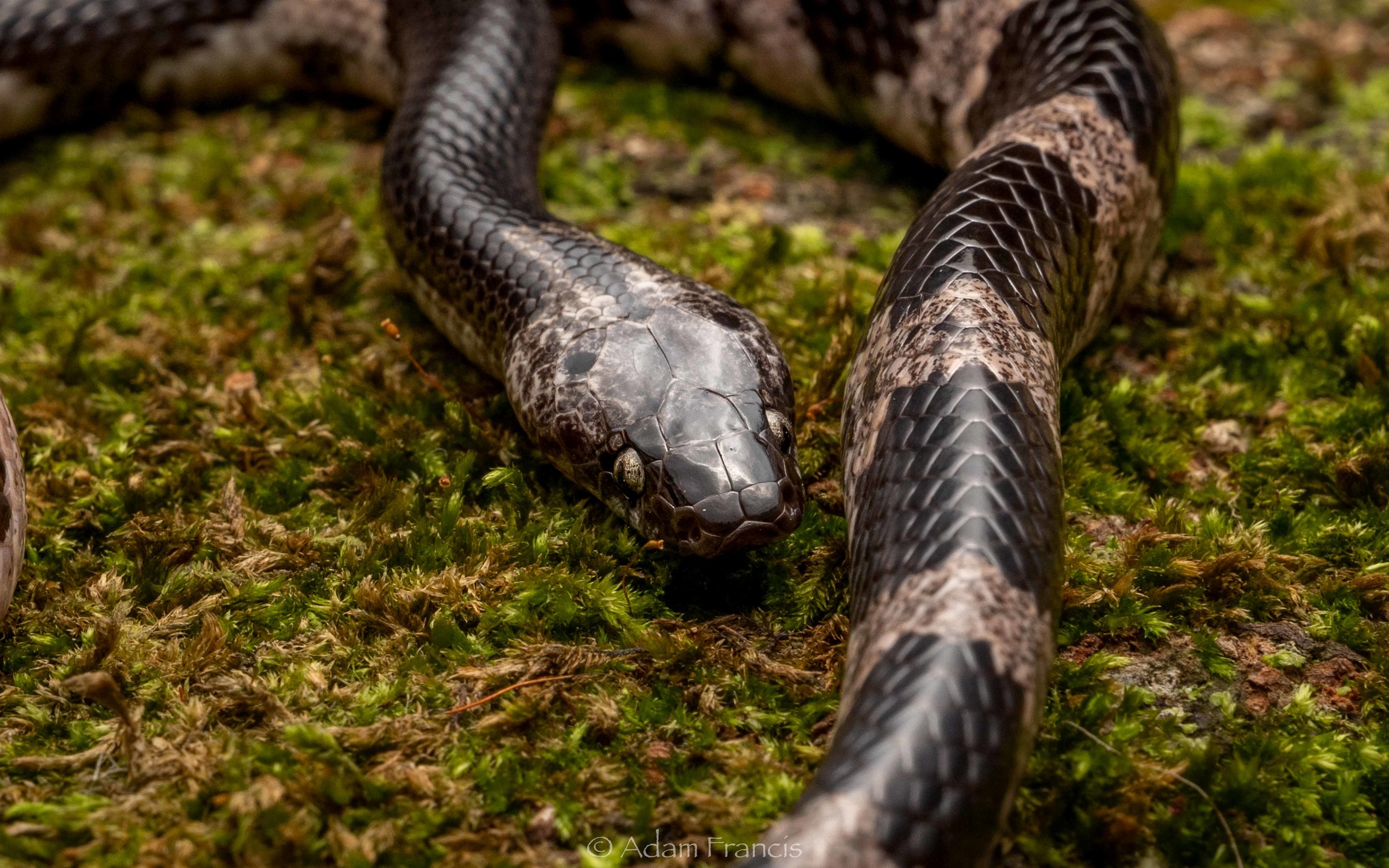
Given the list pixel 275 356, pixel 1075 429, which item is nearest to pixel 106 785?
pixel 275 356

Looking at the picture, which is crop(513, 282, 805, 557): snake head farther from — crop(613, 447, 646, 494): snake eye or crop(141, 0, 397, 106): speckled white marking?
crop(141, 0, 397, 106): speckled white marking

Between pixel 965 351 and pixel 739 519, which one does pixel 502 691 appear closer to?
pixel 739 519

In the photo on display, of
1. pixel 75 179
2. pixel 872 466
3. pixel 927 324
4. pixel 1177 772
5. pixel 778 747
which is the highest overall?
pixel 927 324

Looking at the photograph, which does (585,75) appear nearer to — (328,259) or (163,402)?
(328,259)

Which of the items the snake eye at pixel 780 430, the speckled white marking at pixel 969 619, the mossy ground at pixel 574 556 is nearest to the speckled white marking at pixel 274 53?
the mossy ground at pixel 574 556

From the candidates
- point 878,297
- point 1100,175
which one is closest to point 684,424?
point 878,297

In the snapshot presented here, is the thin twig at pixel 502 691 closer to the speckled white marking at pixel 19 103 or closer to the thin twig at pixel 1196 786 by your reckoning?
the thin twig at pixel 1196 786

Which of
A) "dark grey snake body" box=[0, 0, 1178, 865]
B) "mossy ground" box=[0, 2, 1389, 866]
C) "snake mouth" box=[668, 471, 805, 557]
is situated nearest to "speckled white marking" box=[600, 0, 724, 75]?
"dark grey snake body" box=[0, 0, 1178, 865]
